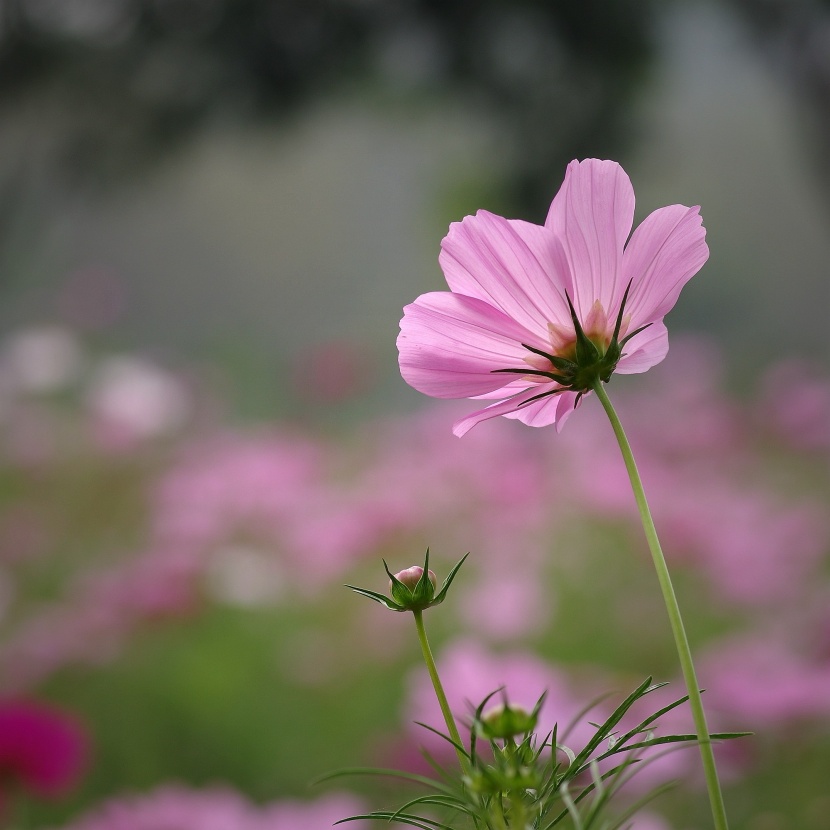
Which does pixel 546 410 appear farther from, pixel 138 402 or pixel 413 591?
pixel 138 402

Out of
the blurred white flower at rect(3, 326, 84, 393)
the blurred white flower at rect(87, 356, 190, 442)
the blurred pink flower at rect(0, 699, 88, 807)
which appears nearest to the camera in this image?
the blurred pink flower at rect(0, 699, 88, 807)

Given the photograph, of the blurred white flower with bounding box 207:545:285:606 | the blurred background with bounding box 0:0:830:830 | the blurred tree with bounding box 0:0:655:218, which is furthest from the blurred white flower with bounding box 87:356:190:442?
the blurred tree with bounding box 0:0:655:218

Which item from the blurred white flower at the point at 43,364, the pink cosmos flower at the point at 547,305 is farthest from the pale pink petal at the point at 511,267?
the blurred white flower at the point at 43,364

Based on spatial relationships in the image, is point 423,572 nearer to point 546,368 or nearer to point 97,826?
point 546,368

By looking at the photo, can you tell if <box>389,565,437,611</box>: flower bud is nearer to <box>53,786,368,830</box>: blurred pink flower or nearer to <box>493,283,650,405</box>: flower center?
<box>493,283,650,405</box>: flower center

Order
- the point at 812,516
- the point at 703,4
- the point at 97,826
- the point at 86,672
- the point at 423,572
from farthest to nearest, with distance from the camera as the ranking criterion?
the point at 703,4 → the point at 812,516 → the point at 86,672 → the point at 97,826 → the point at 423,572

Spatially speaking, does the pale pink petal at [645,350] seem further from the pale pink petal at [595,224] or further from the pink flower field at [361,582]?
the pink flower field at [361,582]

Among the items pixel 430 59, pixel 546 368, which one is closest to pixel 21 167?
pixel 430 59
